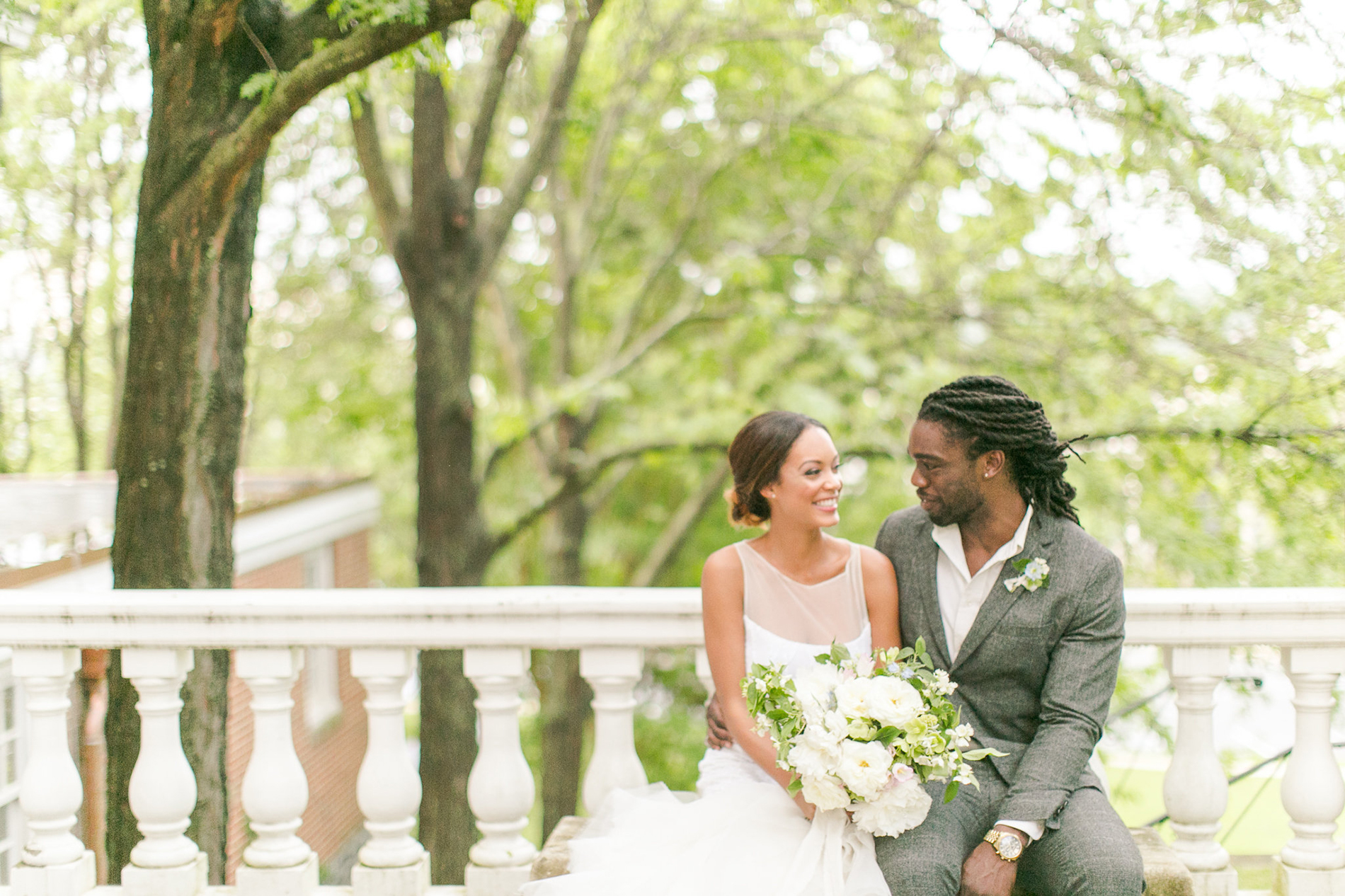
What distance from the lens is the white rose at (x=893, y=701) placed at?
2332 millimetres

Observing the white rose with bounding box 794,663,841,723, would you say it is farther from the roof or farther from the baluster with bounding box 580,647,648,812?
the roof

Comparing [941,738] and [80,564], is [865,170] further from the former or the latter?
[941,738]

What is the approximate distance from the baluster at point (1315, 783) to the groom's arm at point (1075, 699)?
0.57m

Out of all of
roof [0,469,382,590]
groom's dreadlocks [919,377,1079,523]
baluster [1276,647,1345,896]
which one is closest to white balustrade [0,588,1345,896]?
baluster [1276,647,1345,896]

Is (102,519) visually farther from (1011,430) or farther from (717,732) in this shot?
(1011,430)

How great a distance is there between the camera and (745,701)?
278cm

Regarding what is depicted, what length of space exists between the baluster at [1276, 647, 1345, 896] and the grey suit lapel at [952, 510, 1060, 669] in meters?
0.73

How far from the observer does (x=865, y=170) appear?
365 inches

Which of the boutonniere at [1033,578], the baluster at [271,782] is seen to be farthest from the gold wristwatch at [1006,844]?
the baluster at [271,782]

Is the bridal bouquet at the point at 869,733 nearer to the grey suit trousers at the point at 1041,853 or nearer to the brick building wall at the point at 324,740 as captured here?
the grey suit trousers at the point at 1041,853

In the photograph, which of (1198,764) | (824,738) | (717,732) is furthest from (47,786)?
(1198,764)

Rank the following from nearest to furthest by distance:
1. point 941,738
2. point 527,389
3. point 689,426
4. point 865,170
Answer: point 941,738
point 689,426
point 865,170
point 527,389

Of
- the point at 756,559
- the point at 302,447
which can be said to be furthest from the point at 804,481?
the point at 302,447

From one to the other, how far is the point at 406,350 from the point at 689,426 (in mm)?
5049
